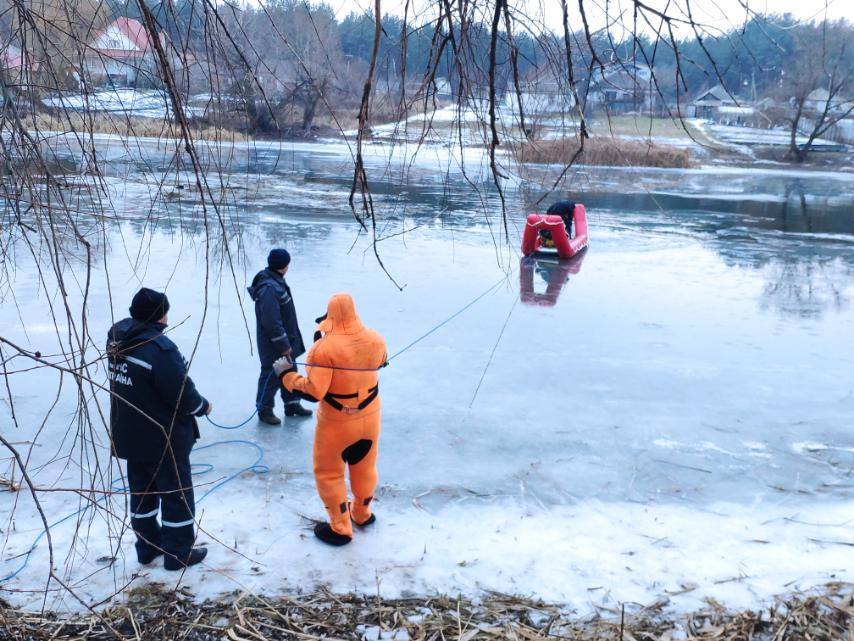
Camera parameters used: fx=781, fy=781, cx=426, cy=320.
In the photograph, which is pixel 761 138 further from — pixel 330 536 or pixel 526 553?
pixel 330 536

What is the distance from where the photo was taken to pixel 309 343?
805 centimetres

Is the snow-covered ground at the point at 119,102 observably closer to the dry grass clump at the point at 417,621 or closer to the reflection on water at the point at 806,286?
the dry grass clump at the point at 417,621

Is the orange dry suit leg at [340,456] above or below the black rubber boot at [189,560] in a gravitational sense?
above

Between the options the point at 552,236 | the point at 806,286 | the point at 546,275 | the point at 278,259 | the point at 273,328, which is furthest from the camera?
the point at 552,236

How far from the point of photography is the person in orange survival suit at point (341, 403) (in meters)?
4.13

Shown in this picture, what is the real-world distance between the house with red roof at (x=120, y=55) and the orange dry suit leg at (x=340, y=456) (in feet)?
6.56

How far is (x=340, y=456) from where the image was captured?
13.9 ft

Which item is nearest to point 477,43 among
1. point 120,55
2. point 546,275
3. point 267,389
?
point 120,55

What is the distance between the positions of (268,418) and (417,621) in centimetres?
262

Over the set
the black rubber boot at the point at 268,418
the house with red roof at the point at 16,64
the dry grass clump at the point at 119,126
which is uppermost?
the house with red roof at the point at 16,64

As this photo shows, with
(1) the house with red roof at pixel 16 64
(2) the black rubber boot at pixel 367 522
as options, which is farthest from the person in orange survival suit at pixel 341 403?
(1) the house with red roof at pixel 16 64

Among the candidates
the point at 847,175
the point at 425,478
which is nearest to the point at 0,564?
the point at 425,478

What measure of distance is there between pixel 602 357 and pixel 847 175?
1189 inches

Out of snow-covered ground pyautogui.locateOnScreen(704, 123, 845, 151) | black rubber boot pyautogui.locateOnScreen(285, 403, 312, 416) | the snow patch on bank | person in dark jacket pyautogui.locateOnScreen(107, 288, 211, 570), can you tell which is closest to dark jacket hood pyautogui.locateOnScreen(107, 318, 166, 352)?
person in dark jacket pyautogui.locateOnScreen(107, 288, 211, 570)
